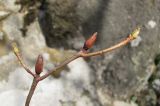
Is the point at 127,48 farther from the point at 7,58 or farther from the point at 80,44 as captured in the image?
the point at 7,58

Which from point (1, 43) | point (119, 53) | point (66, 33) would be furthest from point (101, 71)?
point (1, 43)

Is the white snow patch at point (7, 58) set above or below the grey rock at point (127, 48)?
below

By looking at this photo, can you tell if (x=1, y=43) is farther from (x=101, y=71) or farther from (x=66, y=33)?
(x=101, y=71)

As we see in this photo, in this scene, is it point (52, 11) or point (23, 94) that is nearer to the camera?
point (23, 94)

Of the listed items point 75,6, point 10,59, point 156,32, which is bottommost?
point 10,59

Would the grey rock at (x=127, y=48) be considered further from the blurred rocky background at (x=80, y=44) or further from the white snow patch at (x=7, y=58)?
the white snow patch at (x=7, y=58)

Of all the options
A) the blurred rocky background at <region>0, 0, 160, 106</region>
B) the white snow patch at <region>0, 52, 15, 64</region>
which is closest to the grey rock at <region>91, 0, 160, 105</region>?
the blurred rocky background at <region>0, 0, 160, 106</region>

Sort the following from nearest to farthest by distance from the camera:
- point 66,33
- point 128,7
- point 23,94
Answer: point 23,94 → point 128,7 → point 66,33

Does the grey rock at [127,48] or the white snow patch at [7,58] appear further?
the grey rock at [127,48]

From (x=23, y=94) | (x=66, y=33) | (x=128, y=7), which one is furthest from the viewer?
(x=66, y=33)

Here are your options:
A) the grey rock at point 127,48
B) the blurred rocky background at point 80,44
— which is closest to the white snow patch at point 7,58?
the blurred rocky background at point 80,44
